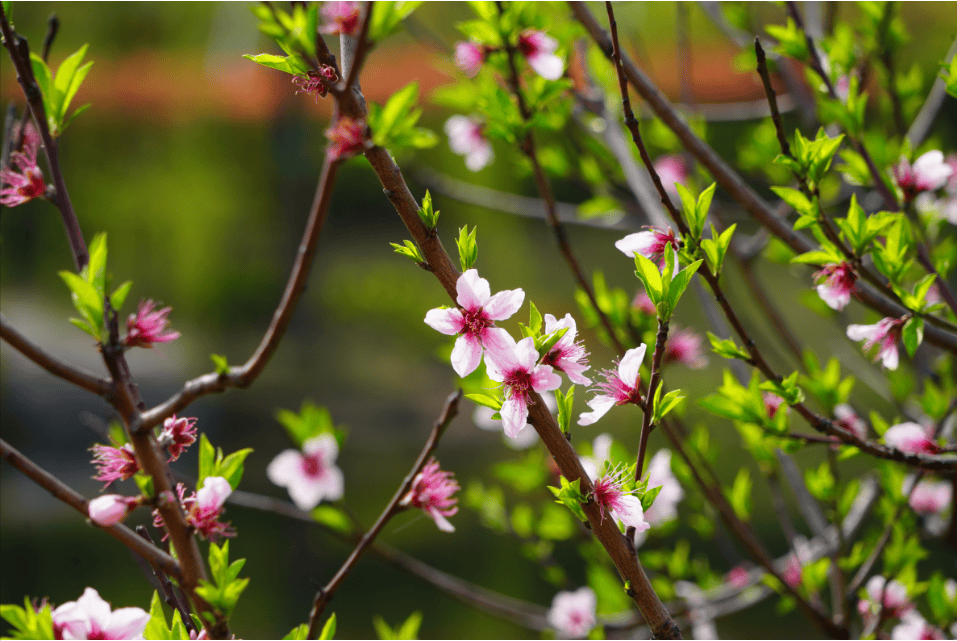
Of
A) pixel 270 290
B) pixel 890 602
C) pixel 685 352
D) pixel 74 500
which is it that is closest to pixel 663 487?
pixel 685 352

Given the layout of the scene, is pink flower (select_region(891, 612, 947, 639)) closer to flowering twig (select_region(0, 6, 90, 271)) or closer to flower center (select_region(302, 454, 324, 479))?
flower center (select_region(302, 454, 324, 479))

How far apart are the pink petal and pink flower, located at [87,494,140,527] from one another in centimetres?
18

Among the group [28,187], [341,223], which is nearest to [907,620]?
[28,187]

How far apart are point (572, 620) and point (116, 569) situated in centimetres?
109

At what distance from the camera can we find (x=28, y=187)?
355 millimetres

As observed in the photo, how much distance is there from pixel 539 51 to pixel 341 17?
0.96 ft

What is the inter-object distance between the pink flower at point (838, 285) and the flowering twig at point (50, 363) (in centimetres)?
46

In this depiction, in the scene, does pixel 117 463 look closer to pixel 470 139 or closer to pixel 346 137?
pixel 346 137

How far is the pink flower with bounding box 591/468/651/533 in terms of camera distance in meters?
0.31

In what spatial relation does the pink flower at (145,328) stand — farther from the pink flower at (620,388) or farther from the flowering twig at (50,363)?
the pink flower at (620,388)

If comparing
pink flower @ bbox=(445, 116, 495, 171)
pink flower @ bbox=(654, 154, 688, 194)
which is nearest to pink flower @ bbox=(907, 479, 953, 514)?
pink flower @ bbox=(654, 154, 688, 194)

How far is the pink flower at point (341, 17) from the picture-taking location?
11.3 inches

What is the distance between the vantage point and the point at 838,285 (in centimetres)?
43

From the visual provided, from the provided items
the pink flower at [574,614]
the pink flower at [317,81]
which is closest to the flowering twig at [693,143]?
the pink flower at [317,81]
